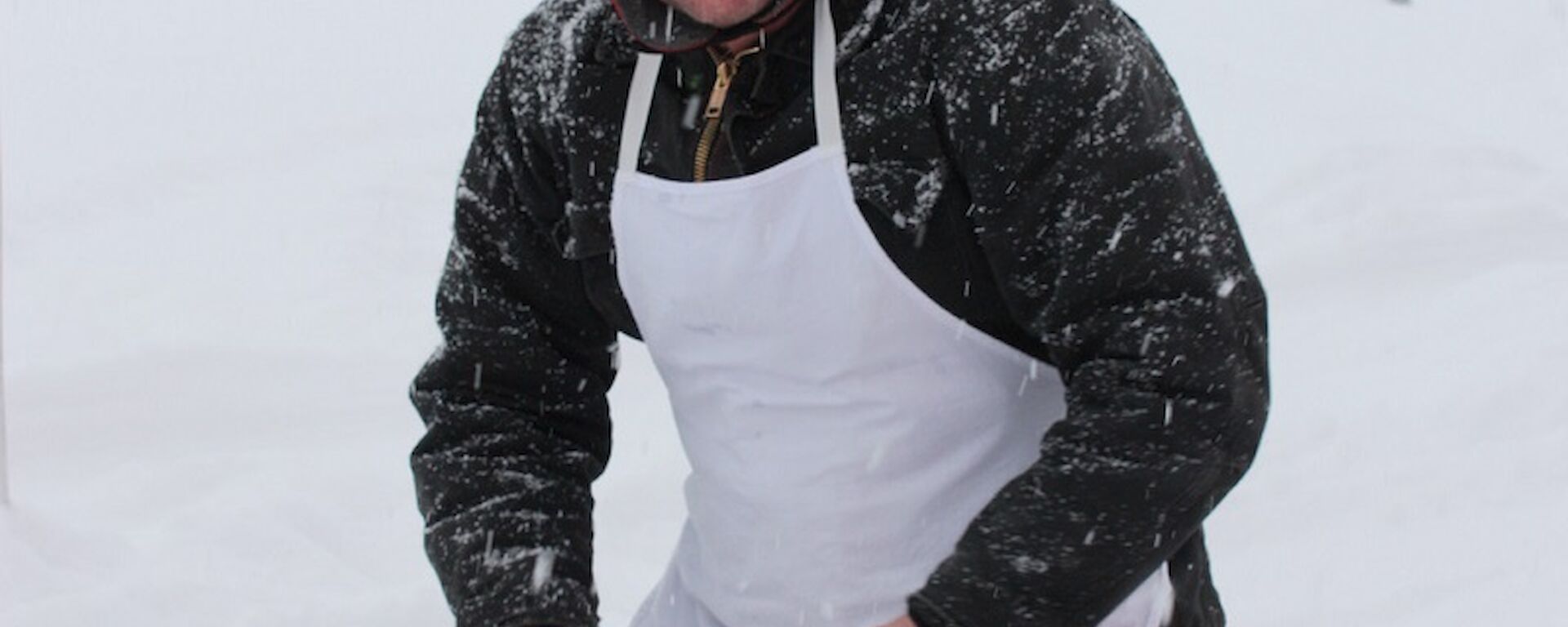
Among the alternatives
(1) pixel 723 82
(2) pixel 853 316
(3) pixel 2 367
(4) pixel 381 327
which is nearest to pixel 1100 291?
(2) pixel 853 316

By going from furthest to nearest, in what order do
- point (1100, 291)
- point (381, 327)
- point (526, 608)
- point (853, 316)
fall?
point (381, 327), point (526, 608), point (853, 316), point (1100, 291)

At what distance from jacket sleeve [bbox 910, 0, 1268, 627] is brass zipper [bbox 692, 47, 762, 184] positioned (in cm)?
21

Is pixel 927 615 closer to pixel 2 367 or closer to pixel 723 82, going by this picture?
pixel 723 82

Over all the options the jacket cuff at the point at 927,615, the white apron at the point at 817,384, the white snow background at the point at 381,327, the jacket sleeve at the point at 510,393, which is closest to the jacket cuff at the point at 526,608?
the jacket sleeve at the point at 510,393

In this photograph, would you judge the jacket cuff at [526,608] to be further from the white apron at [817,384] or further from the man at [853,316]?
the white apron at [817,384]

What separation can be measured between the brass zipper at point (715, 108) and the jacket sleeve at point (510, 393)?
0.18m

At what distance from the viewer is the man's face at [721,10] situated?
1.81 meters

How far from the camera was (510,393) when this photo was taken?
2.12 metres

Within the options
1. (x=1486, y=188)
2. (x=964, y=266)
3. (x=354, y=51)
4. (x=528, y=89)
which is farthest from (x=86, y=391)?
(x=1486, y=188)

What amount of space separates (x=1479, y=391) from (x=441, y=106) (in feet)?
12.0

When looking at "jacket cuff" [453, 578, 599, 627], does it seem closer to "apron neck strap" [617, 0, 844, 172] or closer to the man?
the man

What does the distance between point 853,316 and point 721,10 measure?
0.28 meters

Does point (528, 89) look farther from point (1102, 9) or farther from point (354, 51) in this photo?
point (354, 51)

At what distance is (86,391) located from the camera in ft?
16.9
